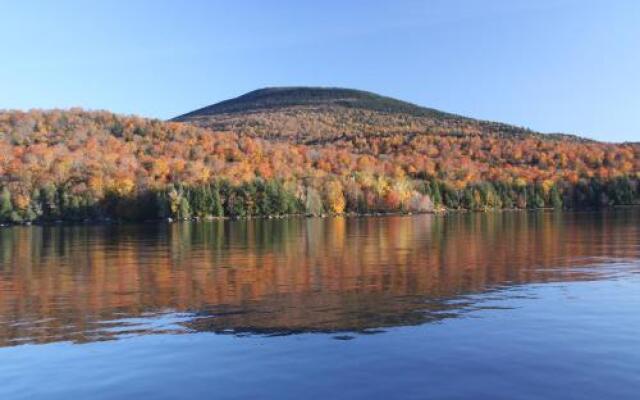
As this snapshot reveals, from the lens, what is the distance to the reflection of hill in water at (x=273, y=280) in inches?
1029

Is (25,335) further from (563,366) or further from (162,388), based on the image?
(563,366)

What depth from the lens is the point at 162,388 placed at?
17.6m

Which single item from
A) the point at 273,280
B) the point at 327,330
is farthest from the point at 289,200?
the point at 327,330

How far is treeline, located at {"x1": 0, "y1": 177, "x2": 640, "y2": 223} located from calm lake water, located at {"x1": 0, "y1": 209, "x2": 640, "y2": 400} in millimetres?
110764

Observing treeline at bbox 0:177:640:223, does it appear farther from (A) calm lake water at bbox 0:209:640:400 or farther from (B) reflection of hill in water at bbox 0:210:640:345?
(A) calm lake water at bbox 0:209:640:400

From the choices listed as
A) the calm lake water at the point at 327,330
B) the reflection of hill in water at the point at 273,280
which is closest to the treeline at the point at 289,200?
the reflection of hill in water at the point at 273,280

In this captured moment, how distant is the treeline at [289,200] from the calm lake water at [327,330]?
111 metres

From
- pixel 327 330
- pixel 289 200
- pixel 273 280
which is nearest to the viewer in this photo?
pixel 327 330

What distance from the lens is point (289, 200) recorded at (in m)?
166

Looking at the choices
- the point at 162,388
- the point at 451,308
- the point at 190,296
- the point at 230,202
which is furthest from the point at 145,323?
the point at 230,202

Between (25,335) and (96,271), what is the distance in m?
20.5

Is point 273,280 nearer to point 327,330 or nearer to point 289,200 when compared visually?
point 327,330

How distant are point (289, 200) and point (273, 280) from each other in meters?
129

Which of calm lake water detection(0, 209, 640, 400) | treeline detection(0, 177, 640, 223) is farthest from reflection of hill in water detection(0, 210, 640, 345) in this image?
treeline detection(0, 177, 640, 223)
